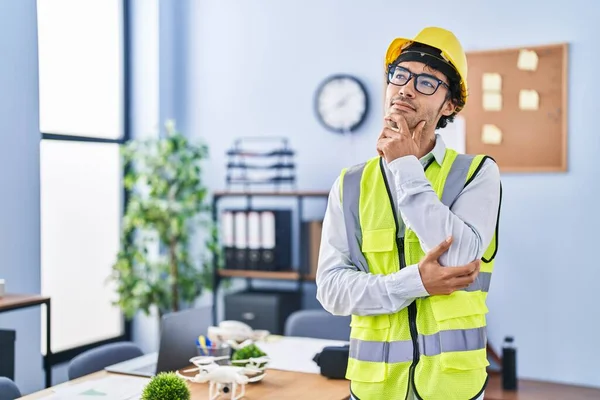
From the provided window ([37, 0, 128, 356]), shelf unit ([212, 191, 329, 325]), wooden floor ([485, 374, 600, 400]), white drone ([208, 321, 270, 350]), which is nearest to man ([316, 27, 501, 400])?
white drone ([208, 321, 270, 350])

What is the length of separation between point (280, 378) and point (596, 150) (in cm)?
231

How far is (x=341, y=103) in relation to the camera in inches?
180

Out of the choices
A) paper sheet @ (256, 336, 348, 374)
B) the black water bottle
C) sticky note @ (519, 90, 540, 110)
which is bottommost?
the black water bottle

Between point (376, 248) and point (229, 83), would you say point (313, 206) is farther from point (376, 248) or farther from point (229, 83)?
point (376, 248)

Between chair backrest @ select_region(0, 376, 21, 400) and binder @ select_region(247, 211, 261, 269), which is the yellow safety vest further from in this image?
binder @ select_region(247, 211, 261, 269)

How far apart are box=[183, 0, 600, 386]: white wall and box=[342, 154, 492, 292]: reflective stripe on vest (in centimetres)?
233

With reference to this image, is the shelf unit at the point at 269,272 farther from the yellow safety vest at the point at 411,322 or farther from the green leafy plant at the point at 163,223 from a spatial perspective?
the yellow safety vest at the point at 411,322

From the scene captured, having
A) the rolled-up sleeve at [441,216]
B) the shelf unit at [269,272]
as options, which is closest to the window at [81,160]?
the shelf unit at [269,272]

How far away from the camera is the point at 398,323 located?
182cm

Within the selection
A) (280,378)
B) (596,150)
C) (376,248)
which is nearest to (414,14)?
(596,150)

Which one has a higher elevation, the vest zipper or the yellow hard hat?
the yellow hard hat

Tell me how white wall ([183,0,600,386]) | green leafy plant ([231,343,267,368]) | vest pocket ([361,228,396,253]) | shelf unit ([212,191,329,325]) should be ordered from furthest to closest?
shelf unit ([212,191,329,325])
white wall ([183,0,600,386])
green leafy plant ([231,343,267,368])
vest pocket ([361,228,396,253])

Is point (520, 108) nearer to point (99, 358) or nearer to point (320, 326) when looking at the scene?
point (320, 326)

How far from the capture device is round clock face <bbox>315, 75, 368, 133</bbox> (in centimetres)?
452
